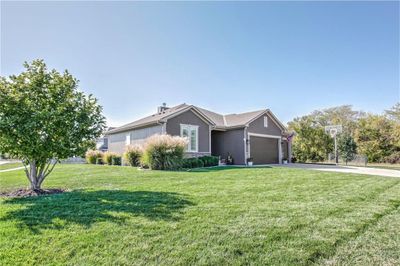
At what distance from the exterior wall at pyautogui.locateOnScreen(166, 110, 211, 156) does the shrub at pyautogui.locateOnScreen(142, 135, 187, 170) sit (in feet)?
10.4

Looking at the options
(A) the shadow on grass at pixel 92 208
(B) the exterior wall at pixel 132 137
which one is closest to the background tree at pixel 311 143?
(B) the exterior wall at pixel 132 137

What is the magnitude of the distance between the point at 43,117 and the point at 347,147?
2689 centimetres

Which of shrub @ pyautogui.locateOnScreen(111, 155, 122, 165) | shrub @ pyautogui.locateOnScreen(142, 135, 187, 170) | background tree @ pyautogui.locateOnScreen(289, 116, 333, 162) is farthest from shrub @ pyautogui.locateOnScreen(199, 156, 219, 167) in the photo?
background tree @ pyautogui.locateOnScreen(289, 116, 333, 162)

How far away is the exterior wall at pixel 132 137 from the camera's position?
15.9 m

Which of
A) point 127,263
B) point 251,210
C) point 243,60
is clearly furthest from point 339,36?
point 127,263

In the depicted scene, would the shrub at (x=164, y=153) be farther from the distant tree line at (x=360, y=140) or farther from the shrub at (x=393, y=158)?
the shrub at (x=393, y=158)

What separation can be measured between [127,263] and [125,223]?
1097 millimetres

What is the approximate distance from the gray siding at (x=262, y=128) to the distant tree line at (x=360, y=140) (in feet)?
22.5

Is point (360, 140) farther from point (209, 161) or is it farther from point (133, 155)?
point (133, 155)

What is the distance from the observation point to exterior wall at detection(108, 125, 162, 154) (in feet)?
52.2

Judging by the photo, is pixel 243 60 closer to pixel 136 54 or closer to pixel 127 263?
pixel 136 54

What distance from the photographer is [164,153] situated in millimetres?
11930

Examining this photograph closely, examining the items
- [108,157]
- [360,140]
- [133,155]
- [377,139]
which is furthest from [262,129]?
[377,139]

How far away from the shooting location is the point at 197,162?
14.3 meters
